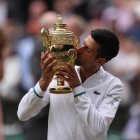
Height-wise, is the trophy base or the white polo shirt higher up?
the trophy base

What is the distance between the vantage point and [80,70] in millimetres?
3740

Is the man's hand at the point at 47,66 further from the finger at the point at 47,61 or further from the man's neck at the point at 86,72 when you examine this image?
the man's neck at the point at 86,72

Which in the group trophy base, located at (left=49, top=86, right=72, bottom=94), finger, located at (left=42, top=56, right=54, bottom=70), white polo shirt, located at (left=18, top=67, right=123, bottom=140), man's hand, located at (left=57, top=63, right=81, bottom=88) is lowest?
white polo shirt, located at (left=18, top=67, right=123, bottom=140)

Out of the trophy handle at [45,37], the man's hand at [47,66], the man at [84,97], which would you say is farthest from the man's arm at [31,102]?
the trophy handle at [45,37]

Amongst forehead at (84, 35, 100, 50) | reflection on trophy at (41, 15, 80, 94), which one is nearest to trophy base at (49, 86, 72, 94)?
reflection on trophy at (41, 15, 80, 94)

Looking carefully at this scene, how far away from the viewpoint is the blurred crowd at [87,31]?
8.16 m

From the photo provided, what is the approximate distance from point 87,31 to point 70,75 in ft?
14.2

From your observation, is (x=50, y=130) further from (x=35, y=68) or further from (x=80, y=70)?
(x=35, y=68)

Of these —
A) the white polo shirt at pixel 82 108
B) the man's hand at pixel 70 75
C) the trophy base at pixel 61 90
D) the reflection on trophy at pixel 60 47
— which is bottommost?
the white polo shirt at pixel 82 108

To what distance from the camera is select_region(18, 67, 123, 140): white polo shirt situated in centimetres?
339

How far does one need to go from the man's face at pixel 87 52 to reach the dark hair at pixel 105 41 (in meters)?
0.04

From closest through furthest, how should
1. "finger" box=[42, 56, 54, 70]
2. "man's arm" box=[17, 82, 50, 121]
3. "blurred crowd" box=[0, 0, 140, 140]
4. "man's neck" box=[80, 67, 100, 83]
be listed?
"finger" box=[42, 56, 54, 70] < "man's arm" box=[17, 82, 50, 121] < "man's neck" box=[80, 67, 100, 83] < "blurred crowd" box=[0, 0, 140, 140]

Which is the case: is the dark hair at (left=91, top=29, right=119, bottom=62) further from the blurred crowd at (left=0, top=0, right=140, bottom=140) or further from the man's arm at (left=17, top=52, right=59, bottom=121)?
the blurred crowd at (left=0, top=0, right=140, bottom=140)

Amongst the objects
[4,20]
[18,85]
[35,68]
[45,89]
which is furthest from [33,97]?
[4,20]
